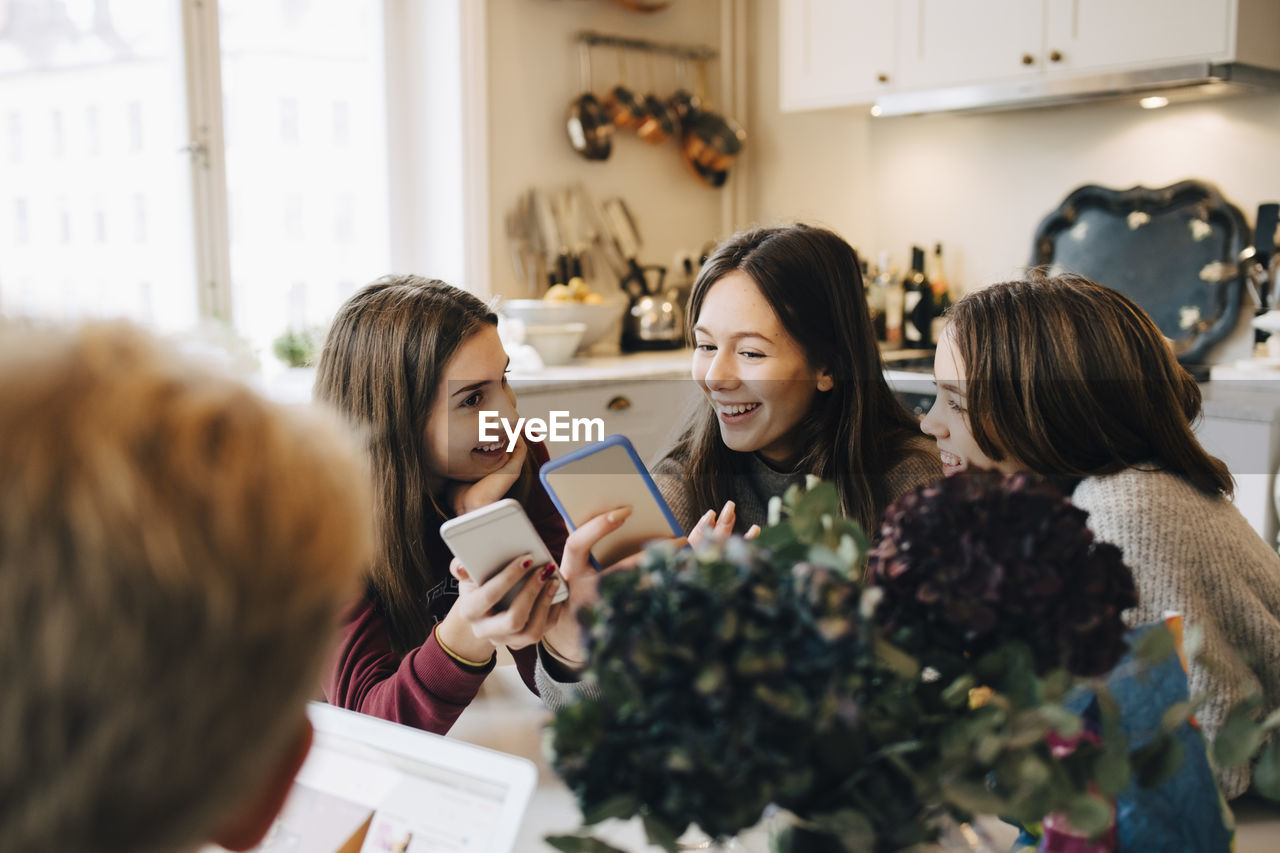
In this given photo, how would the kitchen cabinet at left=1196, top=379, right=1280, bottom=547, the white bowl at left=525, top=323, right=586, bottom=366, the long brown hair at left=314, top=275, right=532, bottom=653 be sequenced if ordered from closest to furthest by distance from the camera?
the long brown hair at left=314, top=275, right=532, bottom=653, the kitchen cabinet at left=1196, top=379, right=1280, bottom=547, the white bowl at left=525, top=323, right=586, bottom=366

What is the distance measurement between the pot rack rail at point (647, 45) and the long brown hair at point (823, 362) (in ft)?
6.92

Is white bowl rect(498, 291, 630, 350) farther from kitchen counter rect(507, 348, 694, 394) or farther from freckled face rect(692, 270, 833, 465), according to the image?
freckled face rect(692, 270, 833, 465)

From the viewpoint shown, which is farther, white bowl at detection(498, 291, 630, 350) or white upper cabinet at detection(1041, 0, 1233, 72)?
white bowl at detection(498, 291, 630, 350)

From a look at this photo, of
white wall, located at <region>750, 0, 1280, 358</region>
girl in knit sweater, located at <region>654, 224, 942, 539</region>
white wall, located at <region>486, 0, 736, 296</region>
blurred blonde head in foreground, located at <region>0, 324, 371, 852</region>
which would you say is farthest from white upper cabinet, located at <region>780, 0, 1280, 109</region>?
blurred blonde head in foreground, located at <region>0, 324, 371, 852</region>

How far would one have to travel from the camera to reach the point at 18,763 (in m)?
0.34

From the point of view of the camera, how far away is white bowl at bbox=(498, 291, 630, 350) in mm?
3211

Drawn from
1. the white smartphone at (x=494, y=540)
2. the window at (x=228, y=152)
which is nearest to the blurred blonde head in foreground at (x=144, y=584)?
the white smartphone at (x=494, y=540)

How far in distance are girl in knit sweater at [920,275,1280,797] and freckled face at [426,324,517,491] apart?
58 centimetres

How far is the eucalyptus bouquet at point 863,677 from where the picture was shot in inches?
18.7

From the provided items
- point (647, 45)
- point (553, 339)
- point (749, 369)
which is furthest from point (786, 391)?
point (647, 45)

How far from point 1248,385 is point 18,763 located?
289cm

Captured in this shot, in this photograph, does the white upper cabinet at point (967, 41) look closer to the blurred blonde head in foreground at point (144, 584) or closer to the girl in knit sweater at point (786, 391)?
the girl in knit sweater at point (786, 391)

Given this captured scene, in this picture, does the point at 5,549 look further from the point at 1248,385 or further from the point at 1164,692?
the point at 1248,385

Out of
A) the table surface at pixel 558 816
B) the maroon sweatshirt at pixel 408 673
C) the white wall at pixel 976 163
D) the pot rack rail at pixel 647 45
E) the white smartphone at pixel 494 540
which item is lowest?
the table surface at pixel 558 816
